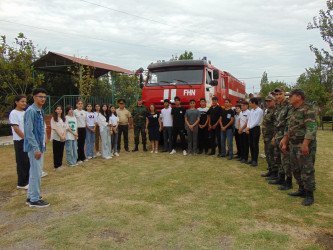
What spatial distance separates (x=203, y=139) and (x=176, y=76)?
7.30 ft

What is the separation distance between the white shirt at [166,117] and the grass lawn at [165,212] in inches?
91.4

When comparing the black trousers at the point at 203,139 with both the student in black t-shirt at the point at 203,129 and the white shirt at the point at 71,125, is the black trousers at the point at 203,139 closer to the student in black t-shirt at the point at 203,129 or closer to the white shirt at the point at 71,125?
the student in black t-shirt at the point at 203,129

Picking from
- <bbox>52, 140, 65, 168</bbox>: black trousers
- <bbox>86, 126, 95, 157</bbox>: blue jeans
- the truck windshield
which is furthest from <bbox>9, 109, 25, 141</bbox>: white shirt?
the truck windshield

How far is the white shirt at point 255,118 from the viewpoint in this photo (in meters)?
6.46

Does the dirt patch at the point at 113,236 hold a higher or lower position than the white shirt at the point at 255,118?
lower

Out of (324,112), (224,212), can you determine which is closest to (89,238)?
(224,212)

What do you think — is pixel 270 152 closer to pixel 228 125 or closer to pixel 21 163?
pixel 228 125

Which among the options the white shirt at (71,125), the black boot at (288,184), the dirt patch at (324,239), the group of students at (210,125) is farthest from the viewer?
the group of students at (210,125)

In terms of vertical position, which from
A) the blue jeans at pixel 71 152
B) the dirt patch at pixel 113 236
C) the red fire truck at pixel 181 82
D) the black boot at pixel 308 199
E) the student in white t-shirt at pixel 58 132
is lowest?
the dirt patch at pixel 113 236

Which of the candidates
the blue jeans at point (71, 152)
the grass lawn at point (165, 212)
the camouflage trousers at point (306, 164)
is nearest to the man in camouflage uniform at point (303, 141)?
the camouflage trousers at point (306, 164)

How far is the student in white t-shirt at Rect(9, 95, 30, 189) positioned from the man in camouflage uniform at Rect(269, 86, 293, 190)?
4854 millimetres

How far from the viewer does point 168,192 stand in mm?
4715

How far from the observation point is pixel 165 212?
383 cm

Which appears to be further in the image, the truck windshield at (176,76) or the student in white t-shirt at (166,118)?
the truck windshield at (176,76)
